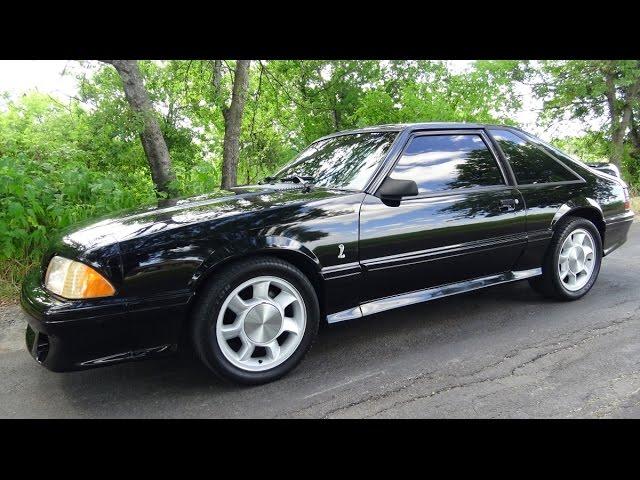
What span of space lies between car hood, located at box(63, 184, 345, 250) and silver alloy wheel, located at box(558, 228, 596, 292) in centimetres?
215

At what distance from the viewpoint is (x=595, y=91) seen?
44.1 ft

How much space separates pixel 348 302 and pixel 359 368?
41 centimetres

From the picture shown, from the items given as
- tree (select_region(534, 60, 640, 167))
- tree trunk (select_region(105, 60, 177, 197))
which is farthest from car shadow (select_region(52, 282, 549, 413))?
tree (select_region(534, 60, 640, 167))

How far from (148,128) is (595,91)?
12.5m

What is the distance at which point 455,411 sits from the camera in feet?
7.55

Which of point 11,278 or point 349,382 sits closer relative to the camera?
point 349,382

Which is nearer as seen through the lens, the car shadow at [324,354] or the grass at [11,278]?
the car shadow at [324,354]

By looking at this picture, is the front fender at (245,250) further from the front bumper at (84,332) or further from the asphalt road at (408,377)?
the asphalt road at (408,377)

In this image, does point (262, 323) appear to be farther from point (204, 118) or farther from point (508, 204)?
point (204, 118)

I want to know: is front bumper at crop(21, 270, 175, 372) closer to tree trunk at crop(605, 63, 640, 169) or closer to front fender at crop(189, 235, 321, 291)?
front fender at crop(189, 235, 321, 291)

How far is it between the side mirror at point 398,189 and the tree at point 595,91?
41.5ft

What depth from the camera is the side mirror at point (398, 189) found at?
116 inches

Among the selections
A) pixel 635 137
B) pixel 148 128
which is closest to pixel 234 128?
pixel 148 128

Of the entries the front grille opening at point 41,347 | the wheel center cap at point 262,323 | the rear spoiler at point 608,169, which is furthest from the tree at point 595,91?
the front grille opening at point 41,347
